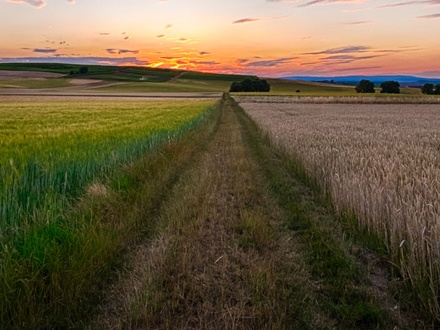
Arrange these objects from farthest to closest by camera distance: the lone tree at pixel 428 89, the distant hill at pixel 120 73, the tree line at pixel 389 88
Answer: the distant hill at pixel 120 73 → the lone tree at pixel 428 89 → the tree line at pixel 389 88

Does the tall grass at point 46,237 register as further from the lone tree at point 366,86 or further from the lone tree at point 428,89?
the lone tree at point 428,89

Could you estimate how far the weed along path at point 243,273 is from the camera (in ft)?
12.0

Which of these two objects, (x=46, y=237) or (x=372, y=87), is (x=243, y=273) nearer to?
(x=46, y=237)

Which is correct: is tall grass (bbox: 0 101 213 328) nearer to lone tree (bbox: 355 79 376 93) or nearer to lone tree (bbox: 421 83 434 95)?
lone tree (bbox: 355 79 376 93)

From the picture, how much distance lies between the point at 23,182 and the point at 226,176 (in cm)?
578

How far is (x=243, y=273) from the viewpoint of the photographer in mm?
4656

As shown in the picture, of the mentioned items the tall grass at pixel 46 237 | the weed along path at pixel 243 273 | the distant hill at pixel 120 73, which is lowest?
the weed along path at pixel 243 273

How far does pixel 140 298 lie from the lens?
393 cm

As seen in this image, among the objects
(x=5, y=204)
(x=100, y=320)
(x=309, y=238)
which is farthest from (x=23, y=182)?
(x=309, y=238)

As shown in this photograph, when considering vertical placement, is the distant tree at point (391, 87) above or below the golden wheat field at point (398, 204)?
above

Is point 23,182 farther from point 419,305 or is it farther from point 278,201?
point 419,305

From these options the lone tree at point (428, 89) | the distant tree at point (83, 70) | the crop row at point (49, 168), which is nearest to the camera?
the crop row at point (49, 168)

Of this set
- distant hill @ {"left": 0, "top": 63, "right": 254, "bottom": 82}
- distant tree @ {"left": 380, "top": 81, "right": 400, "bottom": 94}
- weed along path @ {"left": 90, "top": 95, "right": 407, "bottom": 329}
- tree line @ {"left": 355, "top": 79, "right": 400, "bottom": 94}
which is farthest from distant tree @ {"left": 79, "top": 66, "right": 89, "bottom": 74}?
weed along path @ {"left": 90, "top": 95, "right": 407, "bottom": 329}

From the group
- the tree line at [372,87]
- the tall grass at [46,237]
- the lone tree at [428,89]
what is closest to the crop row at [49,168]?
the tall grass at [46,237]
